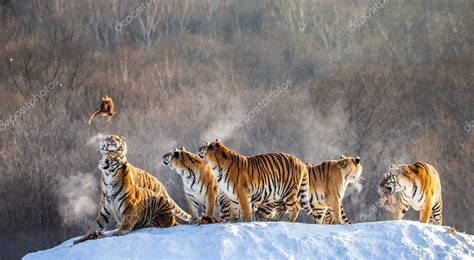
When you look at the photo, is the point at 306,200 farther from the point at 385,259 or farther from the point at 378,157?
the point at 378,157

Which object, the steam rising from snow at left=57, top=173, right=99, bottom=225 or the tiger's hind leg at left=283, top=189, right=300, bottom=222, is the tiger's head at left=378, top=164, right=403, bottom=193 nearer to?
the tiger's hind leg at left=283, top=189, right=300, bottom=222

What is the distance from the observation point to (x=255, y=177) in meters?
11.7

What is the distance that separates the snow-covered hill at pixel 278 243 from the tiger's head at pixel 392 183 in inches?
47.4

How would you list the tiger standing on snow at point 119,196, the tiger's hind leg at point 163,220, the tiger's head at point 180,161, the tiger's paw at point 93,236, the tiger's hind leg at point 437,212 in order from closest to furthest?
the tiger's paw at point 93,236, the tiger standing on snow at point 119,196, the tiger's hind leg at point 163,220, the tiger's head at point 180,161, the tiger's hind leg at point 437,212

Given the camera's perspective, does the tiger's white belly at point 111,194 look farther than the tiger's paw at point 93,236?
Yes

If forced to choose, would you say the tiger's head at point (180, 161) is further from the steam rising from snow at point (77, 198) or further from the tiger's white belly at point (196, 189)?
the steam rising from snow at point (77, 198)

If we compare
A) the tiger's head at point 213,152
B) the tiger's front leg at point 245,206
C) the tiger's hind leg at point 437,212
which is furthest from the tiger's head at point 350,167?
the tiger's head at point 213,152

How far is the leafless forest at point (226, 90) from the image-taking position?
3616cm

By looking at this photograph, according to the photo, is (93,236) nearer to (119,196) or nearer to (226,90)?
(119,196)

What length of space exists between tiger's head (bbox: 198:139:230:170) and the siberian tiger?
128 centimetres

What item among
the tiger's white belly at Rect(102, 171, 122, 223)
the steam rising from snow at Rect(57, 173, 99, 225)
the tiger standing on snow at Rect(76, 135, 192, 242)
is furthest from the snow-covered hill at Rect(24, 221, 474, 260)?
the steam rising from snow at Rect(57, 173, 99, 225)

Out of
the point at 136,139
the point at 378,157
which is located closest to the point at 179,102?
the point at 136,139

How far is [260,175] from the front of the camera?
11758mm

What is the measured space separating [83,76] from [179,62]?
591 centimetres
